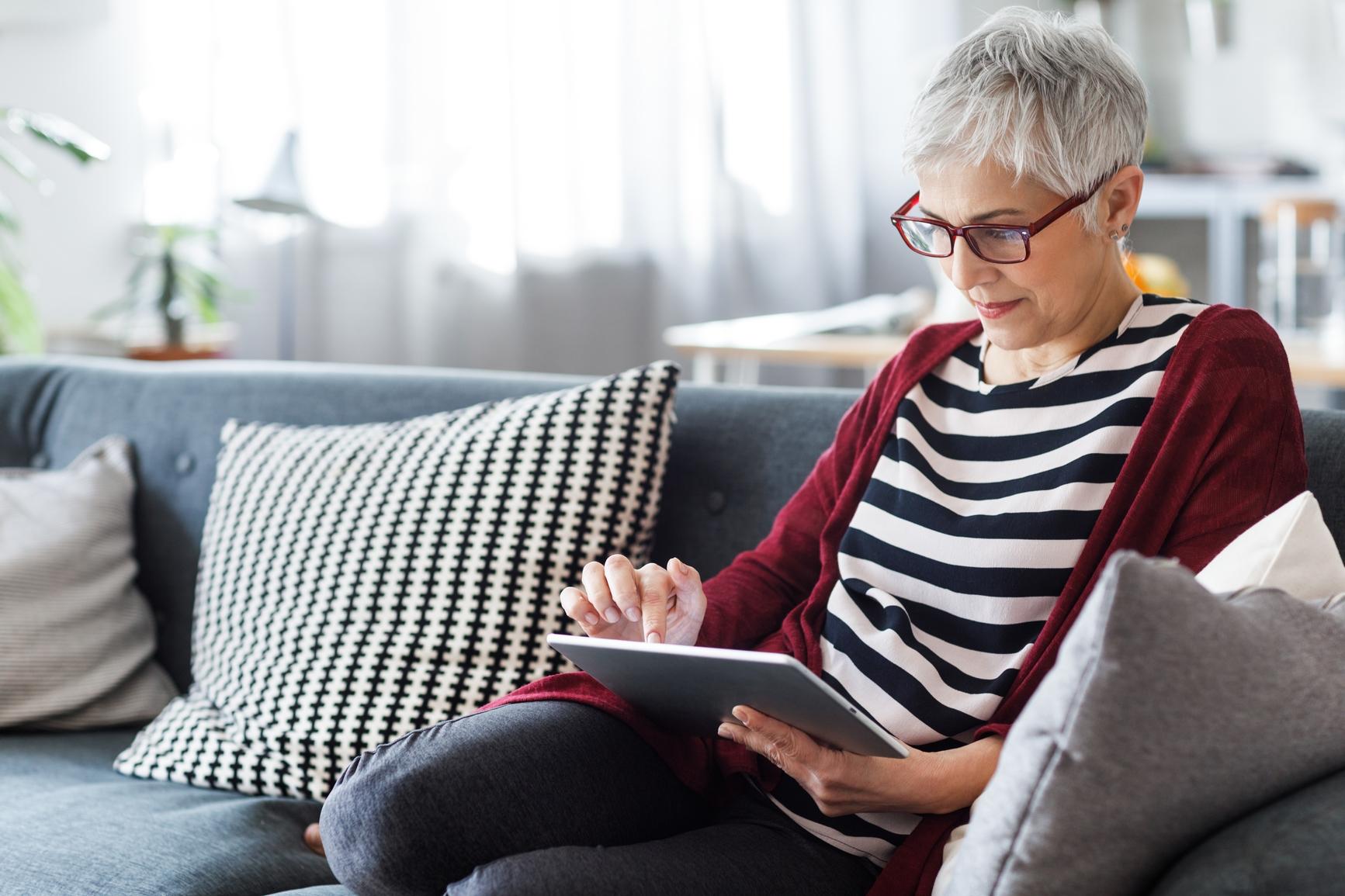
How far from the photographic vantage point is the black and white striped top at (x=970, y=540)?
1093mm

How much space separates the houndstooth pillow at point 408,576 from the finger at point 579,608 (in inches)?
9.9

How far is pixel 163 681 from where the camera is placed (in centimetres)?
173

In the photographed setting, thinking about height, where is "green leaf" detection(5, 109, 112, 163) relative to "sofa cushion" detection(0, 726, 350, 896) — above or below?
above

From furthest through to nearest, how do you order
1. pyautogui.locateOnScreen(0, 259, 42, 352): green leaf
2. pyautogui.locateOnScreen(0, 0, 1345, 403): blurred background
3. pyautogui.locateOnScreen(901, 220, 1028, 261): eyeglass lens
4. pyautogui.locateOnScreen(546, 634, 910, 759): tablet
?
pyautogui.locateOnScreen(0, 0, 1345, 403): blurred background, pyautogui.locateOnScreen(0, 259, 42, 352): green leaf, pyautogui.locateOnScreen(901, 220, 1028, 261): eyeglass lens, pyautogui.locateOnScreen(546, 634, 910, 759): tablet

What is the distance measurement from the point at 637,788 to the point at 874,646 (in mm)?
243

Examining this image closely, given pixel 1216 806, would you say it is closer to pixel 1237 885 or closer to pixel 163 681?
pixel 1237 885

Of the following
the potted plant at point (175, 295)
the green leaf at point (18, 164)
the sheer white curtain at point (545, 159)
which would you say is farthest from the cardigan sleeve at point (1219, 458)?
the sheer white curtain at point (545, 159)

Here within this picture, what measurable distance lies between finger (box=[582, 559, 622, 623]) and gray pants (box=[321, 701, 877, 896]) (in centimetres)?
8

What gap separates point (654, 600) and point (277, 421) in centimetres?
82

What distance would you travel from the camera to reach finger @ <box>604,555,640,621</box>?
1.15 metres

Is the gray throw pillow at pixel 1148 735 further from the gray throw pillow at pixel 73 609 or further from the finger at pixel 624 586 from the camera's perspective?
the gray throw pillow at pixel 73 609

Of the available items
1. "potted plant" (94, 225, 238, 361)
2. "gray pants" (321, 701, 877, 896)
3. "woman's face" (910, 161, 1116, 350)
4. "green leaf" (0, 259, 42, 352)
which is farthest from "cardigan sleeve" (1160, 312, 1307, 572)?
"potted plant" (94, 225, 238, 361)

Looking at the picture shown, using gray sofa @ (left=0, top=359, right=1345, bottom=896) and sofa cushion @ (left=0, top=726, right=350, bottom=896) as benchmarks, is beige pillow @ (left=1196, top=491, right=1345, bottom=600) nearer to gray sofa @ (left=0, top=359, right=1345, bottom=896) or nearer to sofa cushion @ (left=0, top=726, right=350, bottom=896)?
gray sofa @ (left=0, top=359, right=1345, bottom=896)

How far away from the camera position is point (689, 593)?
3.97 ft
